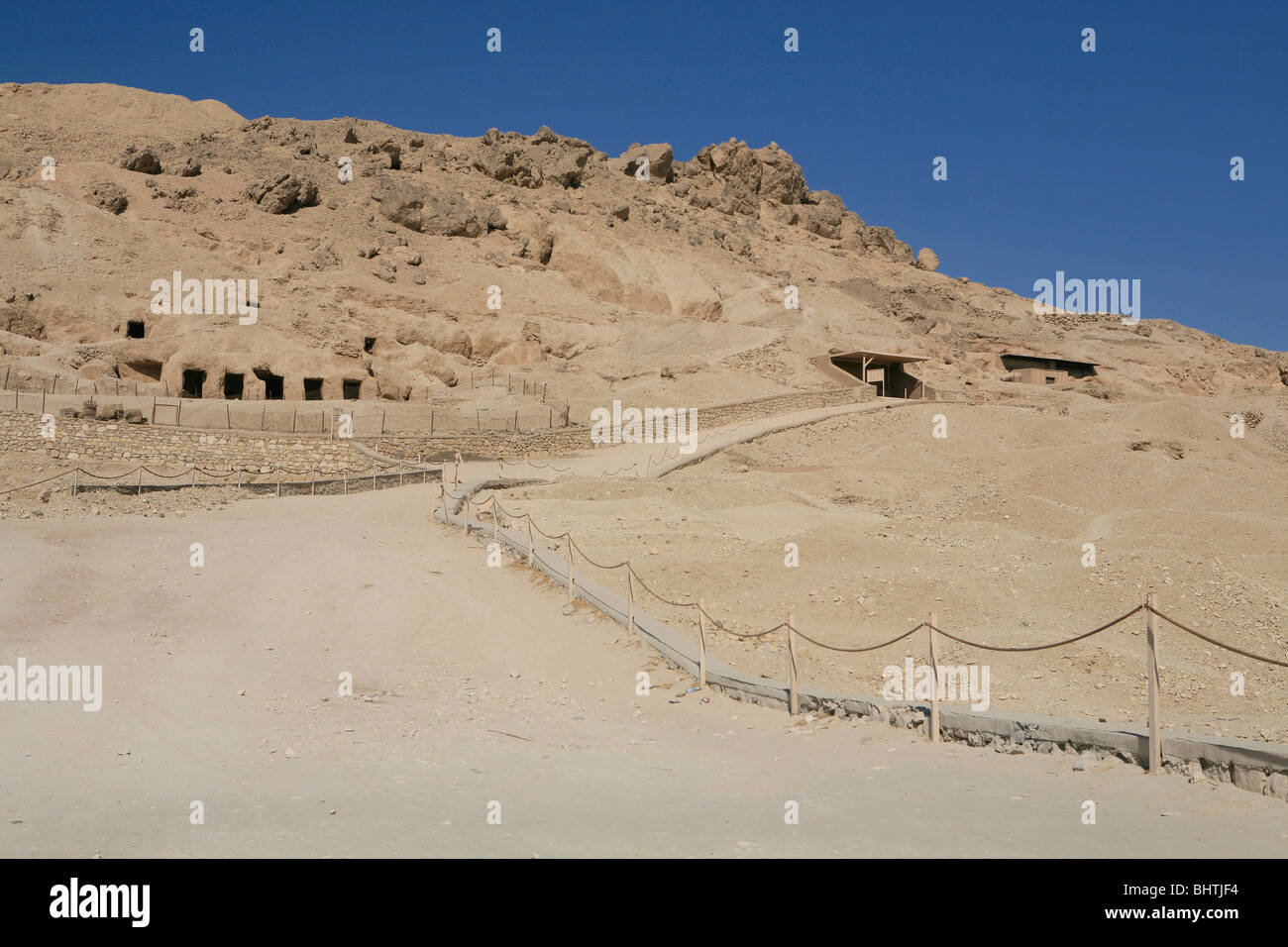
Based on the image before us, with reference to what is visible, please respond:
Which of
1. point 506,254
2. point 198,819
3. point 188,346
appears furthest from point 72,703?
point 506,254

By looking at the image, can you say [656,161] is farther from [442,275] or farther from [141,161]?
[141,161]

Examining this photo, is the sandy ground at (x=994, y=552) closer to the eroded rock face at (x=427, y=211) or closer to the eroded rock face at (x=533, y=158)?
the eroded rock face at (x=427, y=211)

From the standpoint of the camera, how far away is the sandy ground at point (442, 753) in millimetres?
5547

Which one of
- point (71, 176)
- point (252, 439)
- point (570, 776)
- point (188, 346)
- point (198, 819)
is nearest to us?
point (198, 819)

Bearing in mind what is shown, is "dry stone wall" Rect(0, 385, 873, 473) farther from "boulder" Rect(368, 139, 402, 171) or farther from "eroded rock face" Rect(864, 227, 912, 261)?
"eroded rock face" Rect(864, 227, 912, 261)

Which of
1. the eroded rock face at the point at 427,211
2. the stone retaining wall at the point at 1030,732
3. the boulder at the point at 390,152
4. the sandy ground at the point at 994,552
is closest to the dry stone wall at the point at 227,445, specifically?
the sandy ground at the point at 994,552

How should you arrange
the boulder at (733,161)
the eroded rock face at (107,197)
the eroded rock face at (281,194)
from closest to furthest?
the eroded rock face at (107,197)
the eroded rock face at (281,194)
the boulder at (733,161)

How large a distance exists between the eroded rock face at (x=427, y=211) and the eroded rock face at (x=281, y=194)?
439 cm

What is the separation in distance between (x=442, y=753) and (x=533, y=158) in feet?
236

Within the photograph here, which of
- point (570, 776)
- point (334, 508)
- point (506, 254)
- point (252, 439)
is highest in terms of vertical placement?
point (506, 254)

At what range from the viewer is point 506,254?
187ft
